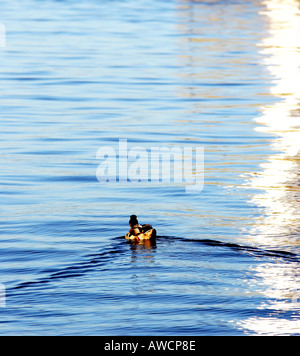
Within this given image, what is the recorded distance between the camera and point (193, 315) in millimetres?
11672

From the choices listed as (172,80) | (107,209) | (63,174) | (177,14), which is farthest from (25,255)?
(177,14)

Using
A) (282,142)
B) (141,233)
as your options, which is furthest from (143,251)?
(282,142)

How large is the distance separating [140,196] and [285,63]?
2124 cm

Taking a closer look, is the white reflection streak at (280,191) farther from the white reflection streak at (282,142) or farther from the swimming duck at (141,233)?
the swimming duck at (141,233)
